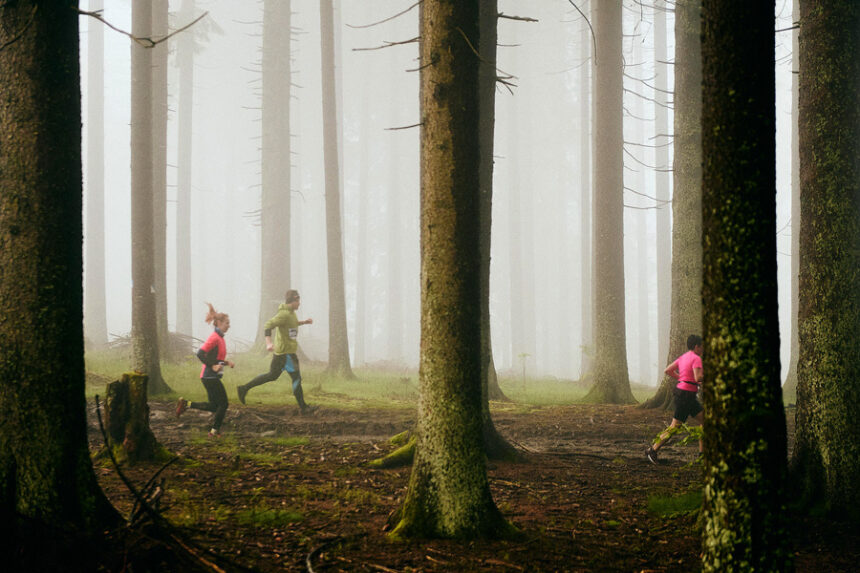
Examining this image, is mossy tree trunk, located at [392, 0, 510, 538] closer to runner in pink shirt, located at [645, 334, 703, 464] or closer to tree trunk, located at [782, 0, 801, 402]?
runner in pink shirt, located at [645, 334, 703, 464]

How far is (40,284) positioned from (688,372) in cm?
756

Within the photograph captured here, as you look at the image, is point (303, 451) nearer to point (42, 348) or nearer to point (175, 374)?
point (42, 348)

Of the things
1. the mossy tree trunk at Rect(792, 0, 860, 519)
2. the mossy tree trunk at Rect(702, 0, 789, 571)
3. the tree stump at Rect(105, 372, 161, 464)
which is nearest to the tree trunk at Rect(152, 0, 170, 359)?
the tree stump at Rect(105, 372, 161, 464)

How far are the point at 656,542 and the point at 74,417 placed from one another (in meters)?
4.31

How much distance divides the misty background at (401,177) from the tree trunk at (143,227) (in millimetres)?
13642

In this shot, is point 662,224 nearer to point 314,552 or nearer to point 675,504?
point 675,504

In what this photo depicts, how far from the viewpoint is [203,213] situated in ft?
188

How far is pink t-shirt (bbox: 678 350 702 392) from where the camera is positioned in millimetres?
8430

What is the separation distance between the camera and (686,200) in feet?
38.3

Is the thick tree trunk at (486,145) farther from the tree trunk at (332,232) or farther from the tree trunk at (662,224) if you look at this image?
the tree trunk at (662,224)

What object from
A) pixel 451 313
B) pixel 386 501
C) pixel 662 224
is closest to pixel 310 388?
pixel 386 501

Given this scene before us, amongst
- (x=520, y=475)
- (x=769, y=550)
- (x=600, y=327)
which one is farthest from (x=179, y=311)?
(x=769, y=550)

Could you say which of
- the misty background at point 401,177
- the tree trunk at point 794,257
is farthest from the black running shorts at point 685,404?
the misty background at point 401,177

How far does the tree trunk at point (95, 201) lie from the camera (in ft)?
78.7
